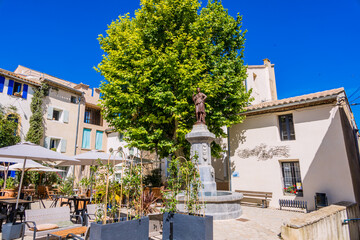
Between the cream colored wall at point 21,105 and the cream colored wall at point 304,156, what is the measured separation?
15122 mm

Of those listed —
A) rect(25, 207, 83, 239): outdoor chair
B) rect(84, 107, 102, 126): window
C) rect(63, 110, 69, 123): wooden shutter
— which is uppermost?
rect(84, 107, 102, 126): window

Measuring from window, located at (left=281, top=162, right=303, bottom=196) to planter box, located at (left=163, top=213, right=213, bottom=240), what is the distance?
30.8 ft

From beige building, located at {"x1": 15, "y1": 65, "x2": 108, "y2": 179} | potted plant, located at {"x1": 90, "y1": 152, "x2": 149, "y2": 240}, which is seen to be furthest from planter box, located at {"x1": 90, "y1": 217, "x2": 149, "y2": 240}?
beige building, located at {"x1": 15, "y1": 65, "x2": 108, "y2": 179}

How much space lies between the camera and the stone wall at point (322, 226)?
17.4ft

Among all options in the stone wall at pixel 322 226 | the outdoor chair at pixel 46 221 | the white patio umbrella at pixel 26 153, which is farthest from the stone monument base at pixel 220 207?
the white patio umbrella at pixel 26 153

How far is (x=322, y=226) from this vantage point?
6223 millimetres

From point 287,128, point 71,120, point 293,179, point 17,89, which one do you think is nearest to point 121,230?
point 293,179

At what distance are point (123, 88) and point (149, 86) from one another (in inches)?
58.3

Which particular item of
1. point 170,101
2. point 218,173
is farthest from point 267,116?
point 170,101

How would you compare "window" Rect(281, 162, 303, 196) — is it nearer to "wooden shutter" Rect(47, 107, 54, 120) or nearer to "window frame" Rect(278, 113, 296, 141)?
"window frame" Rect(278, 113, 296, 141)

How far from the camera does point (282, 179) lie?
40.7 feet

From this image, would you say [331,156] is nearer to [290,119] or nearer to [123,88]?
[290,119]

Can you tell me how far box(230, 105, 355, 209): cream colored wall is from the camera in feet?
35.0

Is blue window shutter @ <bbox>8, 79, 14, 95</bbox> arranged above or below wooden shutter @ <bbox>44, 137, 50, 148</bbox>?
→ above
